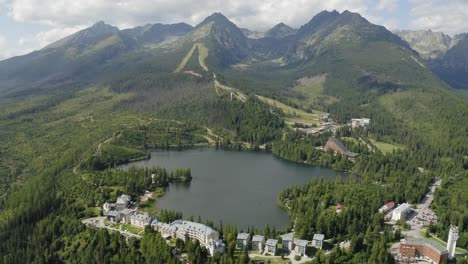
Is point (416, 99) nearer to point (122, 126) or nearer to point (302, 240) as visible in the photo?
point (122, 126)

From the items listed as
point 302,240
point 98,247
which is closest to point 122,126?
point 98,247

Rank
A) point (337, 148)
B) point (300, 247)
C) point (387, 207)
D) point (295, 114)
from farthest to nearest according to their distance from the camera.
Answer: point (295, 114) < point (337, 148) < point (387, 207) < point (300, 247)

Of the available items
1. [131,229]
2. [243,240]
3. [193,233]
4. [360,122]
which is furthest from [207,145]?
[243,240]

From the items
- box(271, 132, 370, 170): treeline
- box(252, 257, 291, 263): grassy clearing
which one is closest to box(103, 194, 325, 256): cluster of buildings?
box(252, 257, 291, 263): grassy clearing

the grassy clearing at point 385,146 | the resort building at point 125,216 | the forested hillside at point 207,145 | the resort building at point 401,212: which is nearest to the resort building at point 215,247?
the forested hillside at point 207,145

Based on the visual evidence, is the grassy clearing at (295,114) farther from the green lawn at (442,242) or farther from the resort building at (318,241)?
the resort building at (318,241)

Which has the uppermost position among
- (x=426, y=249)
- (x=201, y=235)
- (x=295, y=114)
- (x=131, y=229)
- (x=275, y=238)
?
(x=295, y=114)

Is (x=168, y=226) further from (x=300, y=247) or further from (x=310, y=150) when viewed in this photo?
(x=310, y=150)
